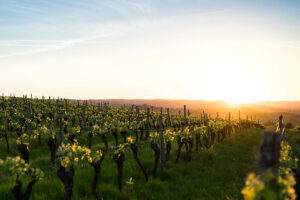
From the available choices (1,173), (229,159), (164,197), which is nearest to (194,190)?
(164,197)

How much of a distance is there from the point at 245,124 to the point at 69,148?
4659 centimetres

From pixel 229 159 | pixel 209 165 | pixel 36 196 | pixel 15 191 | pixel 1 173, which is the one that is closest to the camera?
pixel 15 191

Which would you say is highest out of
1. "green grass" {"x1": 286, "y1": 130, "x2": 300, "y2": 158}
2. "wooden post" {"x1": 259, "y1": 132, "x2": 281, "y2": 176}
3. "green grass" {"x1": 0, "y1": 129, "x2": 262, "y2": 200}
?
"wooden post" {"x1": 259, "y1": 132, "x2": 281, "y2": 176}

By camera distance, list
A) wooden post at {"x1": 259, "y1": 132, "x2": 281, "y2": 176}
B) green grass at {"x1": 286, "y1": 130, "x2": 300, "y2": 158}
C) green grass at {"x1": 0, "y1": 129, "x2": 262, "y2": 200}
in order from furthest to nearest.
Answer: green grass at {"x1": 286, "y1": 130, "x2": 300, "y2": 158}
green grass at {"x1": 0, "y1": 129, "x2": 262, "y2": 200}
wooden post at {"x1": 259, "y1": 132, "x2": 281, "y2": 176}

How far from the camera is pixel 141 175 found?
37.9 ft

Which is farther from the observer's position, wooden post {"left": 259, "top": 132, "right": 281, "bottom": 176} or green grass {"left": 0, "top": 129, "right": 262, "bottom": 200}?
green grass {"left": 0, "top": 129, "right": 262, "bottom": 200}

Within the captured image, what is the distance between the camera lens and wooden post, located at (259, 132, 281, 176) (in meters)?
3.51

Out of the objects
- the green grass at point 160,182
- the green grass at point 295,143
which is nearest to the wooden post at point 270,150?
the green grass at point 160,182

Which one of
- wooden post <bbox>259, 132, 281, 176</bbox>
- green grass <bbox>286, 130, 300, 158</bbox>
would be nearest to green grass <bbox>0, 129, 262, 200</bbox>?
wooden post <bbox>259, 132, 281, 176</bbox>

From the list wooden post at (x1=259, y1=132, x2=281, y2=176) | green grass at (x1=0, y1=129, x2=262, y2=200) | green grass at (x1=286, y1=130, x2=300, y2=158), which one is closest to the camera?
wooden post at (x1=259, y1=132, x2=281, y2=176)

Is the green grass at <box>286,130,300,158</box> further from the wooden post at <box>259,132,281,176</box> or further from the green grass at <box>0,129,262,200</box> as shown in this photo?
the wooden post at <box>259,132,281,176</box>

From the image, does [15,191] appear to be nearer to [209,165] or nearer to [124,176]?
[124,176]

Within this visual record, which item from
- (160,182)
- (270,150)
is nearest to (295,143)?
(160,182)

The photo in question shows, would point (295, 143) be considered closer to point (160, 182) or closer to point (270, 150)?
point (160, 182)
